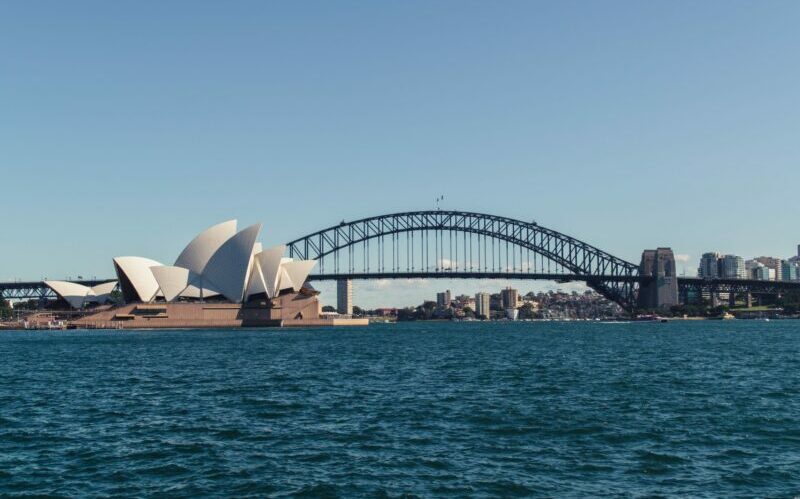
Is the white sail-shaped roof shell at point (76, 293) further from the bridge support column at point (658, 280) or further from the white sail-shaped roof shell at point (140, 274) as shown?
the bridge support column at point (658, 280)

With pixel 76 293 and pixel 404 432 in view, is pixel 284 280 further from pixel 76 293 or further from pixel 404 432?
pixel 404 432

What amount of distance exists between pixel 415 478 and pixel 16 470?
8250mm

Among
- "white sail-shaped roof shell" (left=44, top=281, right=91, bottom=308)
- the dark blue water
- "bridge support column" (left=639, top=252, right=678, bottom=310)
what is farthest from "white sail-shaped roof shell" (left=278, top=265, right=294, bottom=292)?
the dark blue water

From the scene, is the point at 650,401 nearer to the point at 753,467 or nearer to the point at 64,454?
the point at 753,467

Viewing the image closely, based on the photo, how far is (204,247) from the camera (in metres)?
113

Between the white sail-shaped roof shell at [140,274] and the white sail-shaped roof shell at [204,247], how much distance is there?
→ 6.10m

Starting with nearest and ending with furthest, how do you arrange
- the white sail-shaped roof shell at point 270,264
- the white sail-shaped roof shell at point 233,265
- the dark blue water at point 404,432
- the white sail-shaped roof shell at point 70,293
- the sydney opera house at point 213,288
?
the dark blue water at point 404,432 < the white sail-shaped roof shell at point 233,265 < the sydney opera house at point 213,288 < the white sail-shaped roof shell at point 270,264 < the white sail-shaped roof shell at point 70,293

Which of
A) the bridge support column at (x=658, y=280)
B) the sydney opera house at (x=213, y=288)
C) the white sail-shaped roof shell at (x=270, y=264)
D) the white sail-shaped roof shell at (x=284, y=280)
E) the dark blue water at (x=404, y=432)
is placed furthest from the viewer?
the bridge support column at (x=658, y=280)

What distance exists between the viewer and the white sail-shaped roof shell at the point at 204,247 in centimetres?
11050

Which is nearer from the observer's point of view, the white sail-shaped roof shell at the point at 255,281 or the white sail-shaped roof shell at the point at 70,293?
the white sail-shaped roof shell at the point at 255,281

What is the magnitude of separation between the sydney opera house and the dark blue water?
75.6m

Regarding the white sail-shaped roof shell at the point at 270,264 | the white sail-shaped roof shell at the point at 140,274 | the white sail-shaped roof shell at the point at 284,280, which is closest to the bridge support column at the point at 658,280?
the white sail-shaped roof shell at the point at 284,280

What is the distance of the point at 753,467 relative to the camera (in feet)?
54.1

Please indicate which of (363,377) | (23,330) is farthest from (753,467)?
(23,330)
